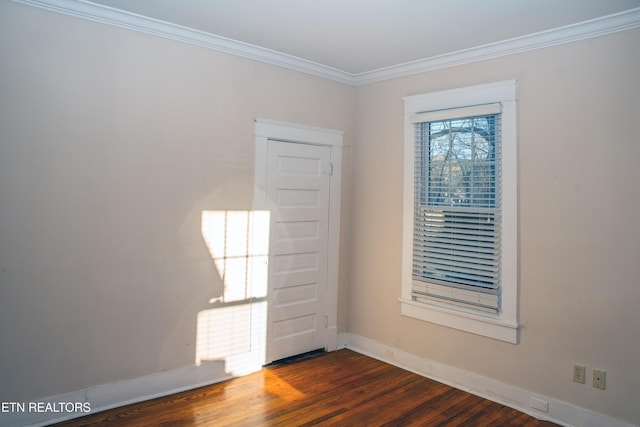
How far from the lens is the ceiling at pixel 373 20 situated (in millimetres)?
2664

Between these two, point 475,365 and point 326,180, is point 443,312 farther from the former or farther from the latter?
point 326,180

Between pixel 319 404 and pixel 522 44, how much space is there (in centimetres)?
302

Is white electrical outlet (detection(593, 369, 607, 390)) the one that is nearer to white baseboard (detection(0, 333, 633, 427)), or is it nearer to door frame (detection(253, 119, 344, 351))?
white baseboard (detection(0, 333, 633, 427))

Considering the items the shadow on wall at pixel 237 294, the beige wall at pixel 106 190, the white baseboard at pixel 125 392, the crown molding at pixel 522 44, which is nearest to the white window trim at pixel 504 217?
the crown molding at pixel 522 44

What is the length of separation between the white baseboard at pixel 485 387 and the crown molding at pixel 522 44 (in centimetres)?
250

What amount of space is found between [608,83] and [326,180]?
91.4 inches

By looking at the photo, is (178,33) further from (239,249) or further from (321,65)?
(239,249)

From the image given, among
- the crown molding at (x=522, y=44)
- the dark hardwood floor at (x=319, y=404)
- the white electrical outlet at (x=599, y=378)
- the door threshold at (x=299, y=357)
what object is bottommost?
the dark hardwood floor at (x=319, y=404)

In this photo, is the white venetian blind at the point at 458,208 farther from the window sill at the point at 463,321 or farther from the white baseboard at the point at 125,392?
the white baseboard at the point at 125,392

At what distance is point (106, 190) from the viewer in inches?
114

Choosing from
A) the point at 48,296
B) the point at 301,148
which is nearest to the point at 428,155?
the point at 301,148

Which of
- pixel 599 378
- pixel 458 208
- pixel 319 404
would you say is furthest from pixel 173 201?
pixel 599 378

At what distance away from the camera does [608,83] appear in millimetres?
2787

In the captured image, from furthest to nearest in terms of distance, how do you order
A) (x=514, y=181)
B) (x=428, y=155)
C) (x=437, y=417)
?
(x=428, y=155) < (x=514, y=181) < (x=437, y=417)
